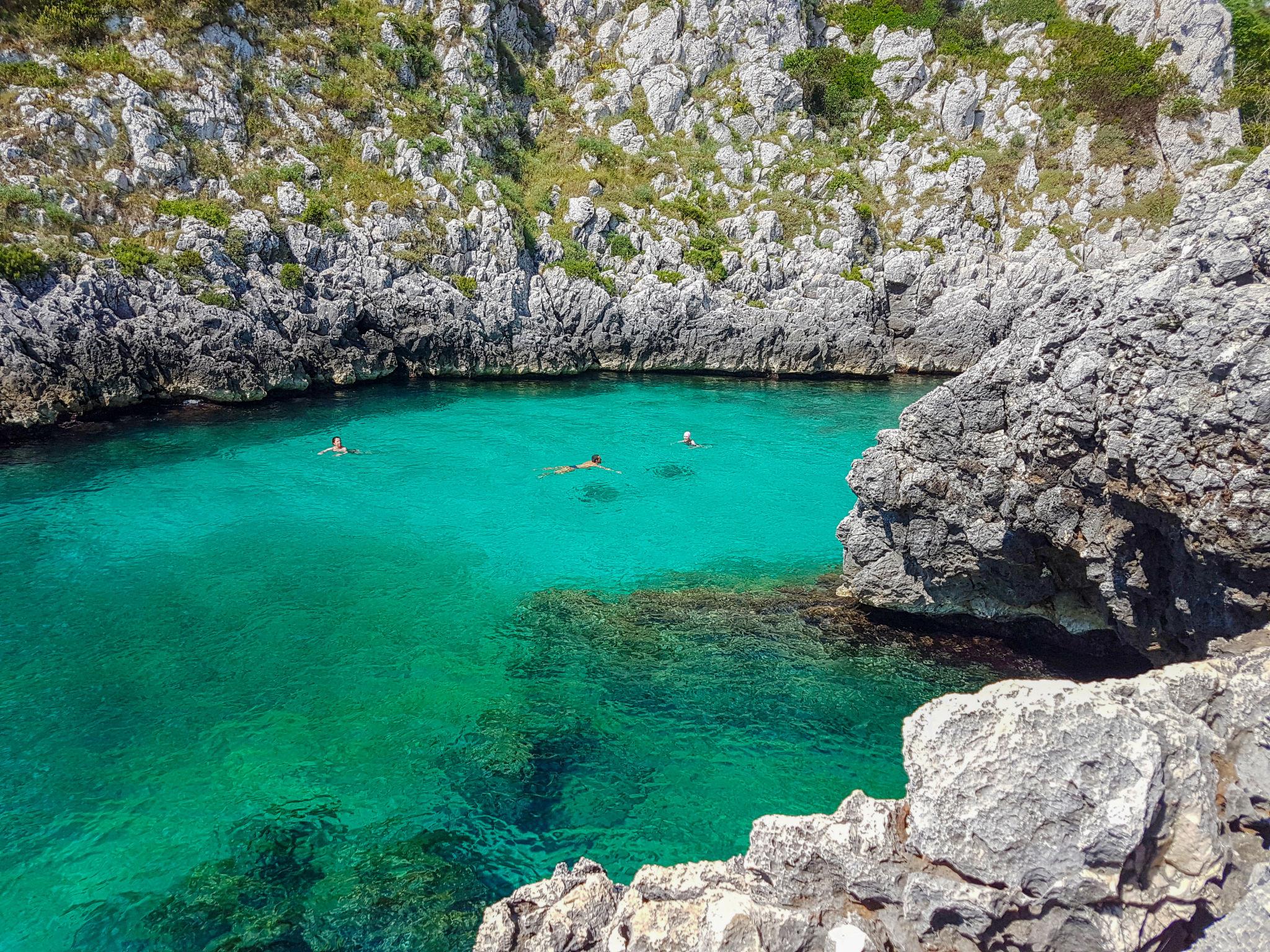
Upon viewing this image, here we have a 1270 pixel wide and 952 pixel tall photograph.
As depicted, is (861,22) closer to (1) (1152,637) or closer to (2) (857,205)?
(2) (857,205)

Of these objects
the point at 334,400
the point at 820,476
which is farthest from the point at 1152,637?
the point at 334,400

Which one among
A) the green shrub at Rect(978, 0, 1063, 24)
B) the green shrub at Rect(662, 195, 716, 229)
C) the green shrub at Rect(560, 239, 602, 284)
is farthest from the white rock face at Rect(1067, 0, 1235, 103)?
the green shrub at Rect(560, 239, 602, 284)

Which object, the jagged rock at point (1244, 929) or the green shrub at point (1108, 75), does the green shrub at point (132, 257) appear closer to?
the jagged rock at point (1244, 929)

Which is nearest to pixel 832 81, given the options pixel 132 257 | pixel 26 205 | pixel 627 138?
pixel 627 138

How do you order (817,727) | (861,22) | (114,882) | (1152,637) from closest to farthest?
(114,882) < (1152,637) < (817,727) < (861,22)

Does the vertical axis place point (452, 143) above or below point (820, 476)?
above

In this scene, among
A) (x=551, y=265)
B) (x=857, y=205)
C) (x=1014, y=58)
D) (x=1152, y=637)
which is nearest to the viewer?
(x=1152, y=637)

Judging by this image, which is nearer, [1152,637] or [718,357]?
[1152,637]

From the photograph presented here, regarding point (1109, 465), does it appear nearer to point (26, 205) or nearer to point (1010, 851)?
point (1010, 851)
